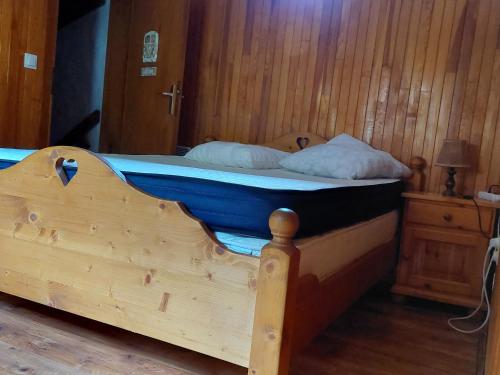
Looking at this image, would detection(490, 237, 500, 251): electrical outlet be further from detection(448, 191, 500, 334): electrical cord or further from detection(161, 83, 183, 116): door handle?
detection(161, 83, 183, 116): door handle

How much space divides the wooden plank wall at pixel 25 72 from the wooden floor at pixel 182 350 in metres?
1.46

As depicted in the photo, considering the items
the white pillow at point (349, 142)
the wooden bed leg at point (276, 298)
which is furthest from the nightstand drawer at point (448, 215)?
the wooden bed leg at point (276, 298)

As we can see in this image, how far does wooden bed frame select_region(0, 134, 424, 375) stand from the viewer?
1.10 meters

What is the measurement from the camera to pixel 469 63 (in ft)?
8.61

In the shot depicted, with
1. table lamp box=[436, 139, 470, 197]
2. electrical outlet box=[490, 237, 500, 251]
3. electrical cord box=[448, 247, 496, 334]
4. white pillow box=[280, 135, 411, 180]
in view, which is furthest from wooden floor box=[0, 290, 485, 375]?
table lamp box=[436, 139, 470, 197]

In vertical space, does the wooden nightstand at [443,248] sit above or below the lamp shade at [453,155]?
below

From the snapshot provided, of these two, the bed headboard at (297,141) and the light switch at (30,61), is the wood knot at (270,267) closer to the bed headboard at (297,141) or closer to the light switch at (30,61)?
the bed headboard at (297,141)

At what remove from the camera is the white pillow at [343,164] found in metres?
2.24

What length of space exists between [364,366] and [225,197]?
823 mm

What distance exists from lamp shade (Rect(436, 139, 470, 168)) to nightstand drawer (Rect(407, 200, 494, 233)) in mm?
250

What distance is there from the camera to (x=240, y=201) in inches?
48.3

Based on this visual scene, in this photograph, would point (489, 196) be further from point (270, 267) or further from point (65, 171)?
point (65, 171)

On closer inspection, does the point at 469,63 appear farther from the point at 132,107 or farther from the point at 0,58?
the point at 0,58

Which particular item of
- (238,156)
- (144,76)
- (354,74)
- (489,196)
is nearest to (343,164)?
(238,156)
